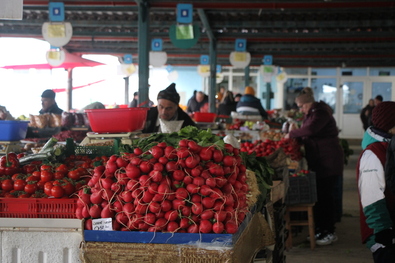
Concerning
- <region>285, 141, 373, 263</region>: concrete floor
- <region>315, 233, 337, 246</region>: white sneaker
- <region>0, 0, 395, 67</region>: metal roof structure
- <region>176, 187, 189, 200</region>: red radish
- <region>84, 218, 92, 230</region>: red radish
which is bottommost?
<region>285, 141, 373, 263</region>: concrete floor

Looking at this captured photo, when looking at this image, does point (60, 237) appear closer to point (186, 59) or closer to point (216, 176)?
point (216, 176)

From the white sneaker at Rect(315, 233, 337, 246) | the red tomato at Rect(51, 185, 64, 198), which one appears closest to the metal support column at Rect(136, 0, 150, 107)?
the white sneaker at Rect(315, 233, 337, 246)

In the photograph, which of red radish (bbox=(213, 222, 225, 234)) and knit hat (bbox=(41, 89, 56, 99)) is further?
knit hat (bbox=(41, 89, 56, 99))

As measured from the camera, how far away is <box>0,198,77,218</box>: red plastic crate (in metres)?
2.56

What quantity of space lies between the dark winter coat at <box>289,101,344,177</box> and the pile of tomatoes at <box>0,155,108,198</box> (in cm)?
353

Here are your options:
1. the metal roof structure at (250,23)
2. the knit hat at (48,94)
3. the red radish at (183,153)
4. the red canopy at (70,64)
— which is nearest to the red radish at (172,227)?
the red radish at (183,153)

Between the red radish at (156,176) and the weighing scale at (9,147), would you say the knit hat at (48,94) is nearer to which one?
the weighing scale at (9,147)

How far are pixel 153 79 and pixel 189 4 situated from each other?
54.3ft

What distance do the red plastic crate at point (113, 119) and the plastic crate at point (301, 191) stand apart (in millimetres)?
2232

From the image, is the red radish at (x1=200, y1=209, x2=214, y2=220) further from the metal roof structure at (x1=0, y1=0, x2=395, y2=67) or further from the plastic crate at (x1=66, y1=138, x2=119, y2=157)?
the metal roof structure at (x1=0, y1=0, x2=395, y2=67)

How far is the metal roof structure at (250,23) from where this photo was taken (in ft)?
31.8

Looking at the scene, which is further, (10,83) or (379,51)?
(10,83)

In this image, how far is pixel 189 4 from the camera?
357 inches

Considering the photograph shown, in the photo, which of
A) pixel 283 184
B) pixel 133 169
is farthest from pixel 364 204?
pixel 133 169
